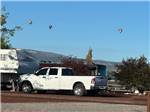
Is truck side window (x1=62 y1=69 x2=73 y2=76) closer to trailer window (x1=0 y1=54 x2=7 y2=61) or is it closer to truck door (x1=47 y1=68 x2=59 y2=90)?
truck door (x1=47 y1=68 x2=59 y2=90)

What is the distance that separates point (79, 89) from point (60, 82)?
1.48 m

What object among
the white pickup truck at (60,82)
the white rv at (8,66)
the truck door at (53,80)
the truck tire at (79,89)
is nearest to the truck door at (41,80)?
the white pickup truck at (60,82)

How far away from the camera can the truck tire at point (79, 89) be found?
111 feet

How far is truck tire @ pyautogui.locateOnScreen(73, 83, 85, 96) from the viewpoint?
33.9 meters

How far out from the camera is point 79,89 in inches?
1346

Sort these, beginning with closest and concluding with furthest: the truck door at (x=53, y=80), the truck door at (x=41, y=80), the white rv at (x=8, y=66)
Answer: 1. the truck door at (x=53, y=80)
2. the truck door at (x=41, y=80)
3. the white rv at (x=8, y=66)

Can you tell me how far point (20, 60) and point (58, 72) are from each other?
8061 mm

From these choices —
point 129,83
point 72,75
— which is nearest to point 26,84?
point 72,75

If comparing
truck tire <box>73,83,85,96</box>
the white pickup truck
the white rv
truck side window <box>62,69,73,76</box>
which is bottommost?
truck tire <box>73,83,85,96</box>

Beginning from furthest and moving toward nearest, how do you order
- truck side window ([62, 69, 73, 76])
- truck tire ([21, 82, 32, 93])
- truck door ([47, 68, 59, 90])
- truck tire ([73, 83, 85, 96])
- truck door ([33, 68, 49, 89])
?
truck tire ([21, 82, 32, 93]) → truck door ([33, 68, 49, 89]) → truck side window ([62, 69, 73, 76]) → truck door ([47, 68, 59, 90]) → truck tire ([73, 83, 85, 96])

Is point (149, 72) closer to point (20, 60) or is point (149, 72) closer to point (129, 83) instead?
point (129, 83)

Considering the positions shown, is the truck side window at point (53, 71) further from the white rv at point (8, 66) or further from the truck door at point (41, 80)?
the white rv at point (8, 66)

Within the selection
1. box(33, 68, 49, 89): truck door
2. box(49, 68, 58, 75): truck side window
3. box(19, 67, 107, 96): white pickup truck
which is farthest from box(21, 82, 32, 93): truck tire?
box(49, 68, 58, 75): truck side window

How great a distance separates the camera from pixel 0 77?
41781mm
